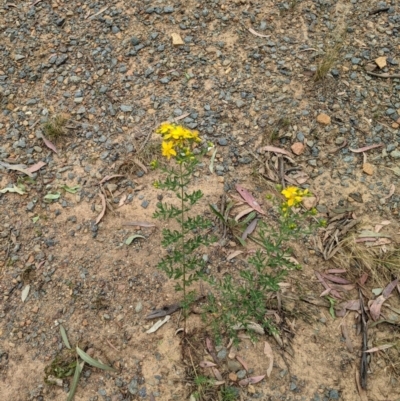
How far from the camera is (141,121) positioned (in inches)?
155

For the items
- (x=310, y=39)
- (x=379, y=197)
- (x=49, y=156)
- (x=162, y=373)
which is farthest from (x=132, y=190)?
(x=310, y=39)

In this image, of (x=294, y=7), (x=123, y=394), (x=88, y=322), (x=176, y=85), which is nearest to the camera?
(x=123, y=394)

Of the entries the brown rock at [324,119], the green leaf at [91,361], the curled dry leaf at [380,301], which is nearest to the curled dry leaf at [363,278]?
the curled dry leaf at [380,301]

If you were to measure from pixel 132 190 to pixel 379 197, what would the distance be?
73.2 inches

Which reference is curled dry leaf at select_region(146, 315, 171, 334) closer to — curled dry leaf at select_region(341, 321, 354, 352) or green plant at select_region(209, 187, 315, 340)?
green plant at select_region(209, 187, 315, 340)

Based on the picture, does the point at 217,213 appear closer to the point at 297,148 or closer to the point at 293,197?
the point at 297,148

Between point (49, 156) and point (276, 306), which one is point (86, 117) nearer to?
point (49, 156)

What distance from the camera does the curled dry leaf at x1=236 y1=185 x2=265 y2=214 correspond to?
3512 mm

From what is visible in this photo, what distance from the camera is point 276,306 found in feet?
10.3

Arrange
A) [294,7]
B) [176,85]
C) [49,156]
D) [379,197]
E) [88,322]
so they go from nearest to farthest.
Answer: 1. [88,322]
2. [379,197]
3. [49,156]
4. [176,85]
5. [294,7]

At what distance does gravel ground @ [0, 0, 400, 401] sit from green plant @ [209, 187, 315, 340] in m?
0.35

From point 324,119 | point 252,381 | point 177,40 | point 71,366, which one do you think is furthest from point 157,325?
point 177,40

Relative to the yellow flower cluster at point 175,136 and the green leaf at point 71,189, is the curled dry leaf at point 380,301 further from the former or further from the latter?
the green leaf at point 71,189

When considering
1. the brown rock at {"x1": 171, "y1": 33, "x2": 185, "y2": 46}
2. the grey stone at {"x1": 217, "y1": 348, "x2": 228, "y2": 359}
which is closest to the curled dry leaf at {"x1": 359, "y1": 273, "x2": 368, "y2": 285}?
the grey stone at {"x1": 217, "y1": 348, "x2": 228, "y2": 359}
